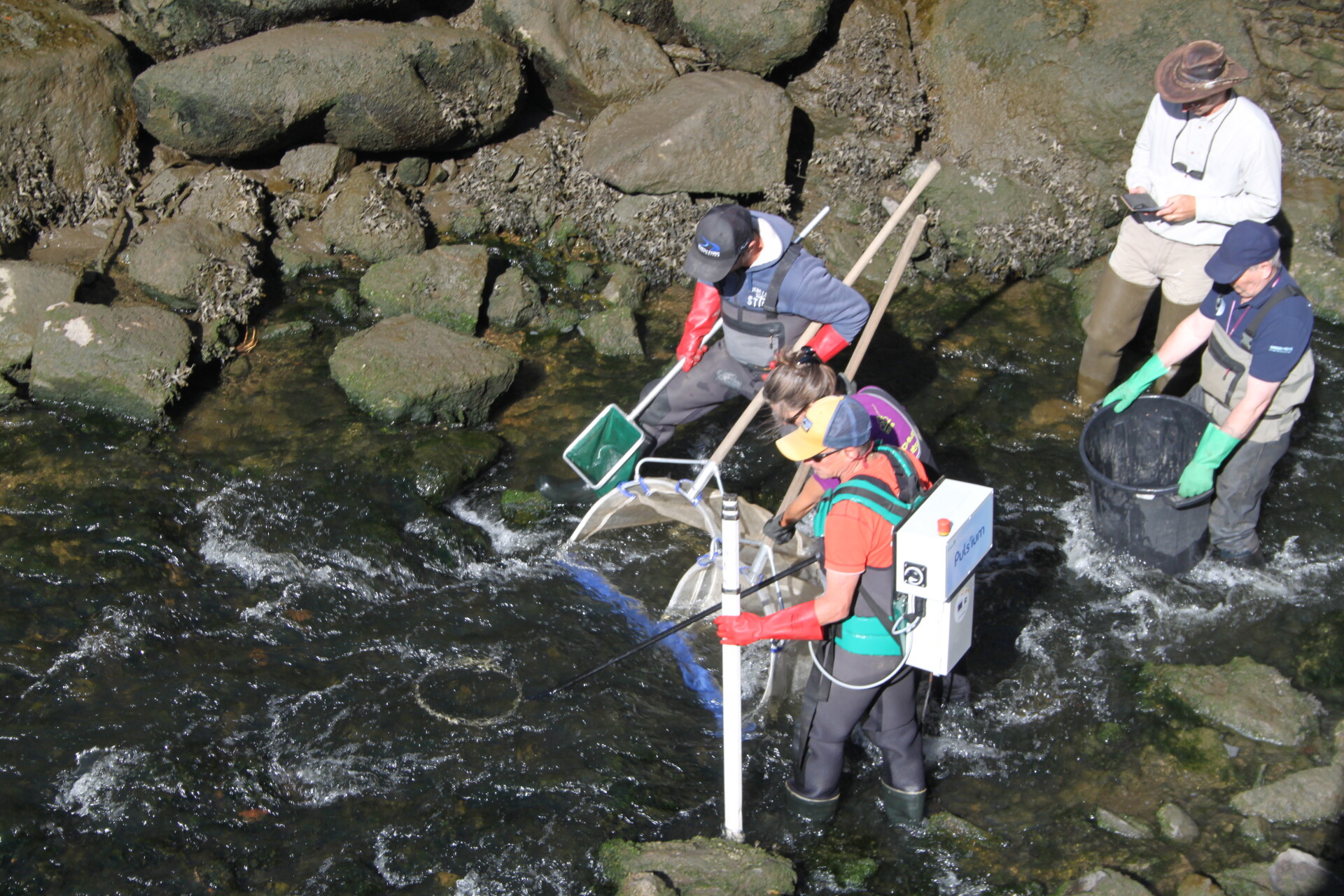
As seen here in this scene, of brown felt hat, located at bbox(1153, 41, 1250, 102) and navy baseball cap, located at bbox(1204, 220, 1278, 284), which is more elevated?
brown felt hat, located at bbox(1153, 41, 1250, 102)

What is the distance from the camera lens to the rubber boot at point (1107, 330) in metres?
6.11

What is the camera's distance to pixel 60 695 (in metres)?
4.71

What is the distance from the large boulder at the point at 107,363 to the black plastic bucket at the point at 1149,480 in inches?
223

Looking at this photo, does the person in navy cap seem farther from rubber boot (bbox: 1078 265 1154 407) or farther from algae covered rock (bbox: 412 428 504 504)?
rubber boot (bbox: 1078 265 1154 407)

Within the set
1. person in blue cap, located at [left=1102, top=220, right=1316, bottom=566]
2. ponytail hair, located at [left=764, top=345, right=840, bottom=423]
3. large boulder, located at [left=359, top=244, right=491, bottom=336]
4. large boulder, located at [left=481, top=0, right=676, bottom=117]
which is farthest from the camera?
large boulder, located at [left=481, top=0, right=676, bottom=117]

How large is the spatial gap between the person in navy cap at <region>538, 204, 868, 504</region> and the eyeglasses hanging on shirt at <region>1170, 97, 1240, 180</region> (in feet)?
6.45

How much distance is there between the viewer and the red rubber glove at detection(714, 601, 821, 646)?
11.8 feet

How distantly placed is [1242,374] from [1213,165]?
1.27m

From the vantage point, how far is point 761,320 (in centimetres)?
516

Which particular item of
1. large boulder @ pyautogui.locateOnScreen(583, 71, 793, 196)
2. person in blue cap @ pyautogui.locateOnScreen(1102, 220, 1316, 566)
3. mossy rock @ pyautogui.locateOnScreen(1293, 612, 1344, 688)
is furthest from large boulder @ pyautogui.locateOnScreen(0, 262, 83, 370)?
mossy rock @ pyautogui.locateOnScreen(1293, 612, 1344, 688)

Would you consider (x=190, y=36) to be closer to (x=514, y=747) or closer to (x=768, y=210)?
(x=768, y=210)

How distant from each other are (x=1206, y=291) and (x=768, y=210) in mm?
Answer: 3579

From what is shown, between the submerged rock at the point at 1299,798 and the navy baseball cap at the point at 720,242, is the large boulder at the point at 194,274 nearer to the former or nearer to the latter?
the navy baseball cap at the point at 720,242

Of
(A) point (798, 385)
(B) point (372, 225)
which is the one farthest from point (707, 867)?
(B) point (372, 225)
